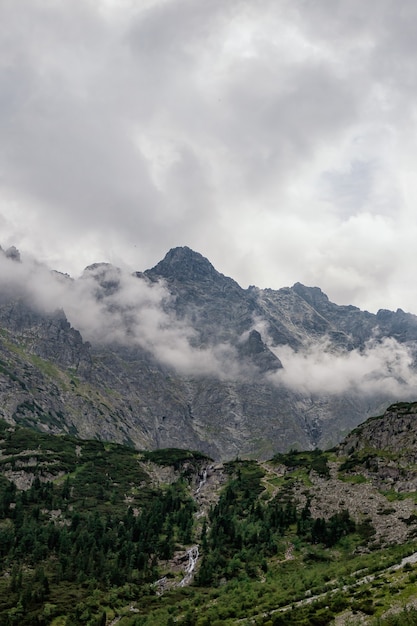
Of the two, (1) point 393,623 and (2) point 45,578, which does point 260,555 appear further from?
(1) point 393,623

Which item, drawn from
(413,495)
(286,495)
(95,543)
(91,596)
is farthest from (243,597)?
(286,495)


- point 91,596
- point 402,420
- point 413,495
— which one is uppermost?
point 402,420

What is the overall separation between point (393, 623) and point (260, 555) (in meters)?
82.5

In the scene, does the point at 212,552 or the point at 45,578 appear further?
the point at 212,552

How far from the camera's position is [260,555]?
122 m

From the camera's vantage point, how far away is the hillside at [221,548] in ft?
249

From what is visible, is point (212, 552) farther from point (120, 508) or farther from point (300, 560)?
point (120, 508)

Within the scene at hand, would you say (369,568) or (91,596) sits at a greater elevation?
(369,568)

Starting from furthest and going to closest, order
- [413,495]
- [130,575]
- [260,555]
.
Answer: [413,495]
[260,555]
[130,575]

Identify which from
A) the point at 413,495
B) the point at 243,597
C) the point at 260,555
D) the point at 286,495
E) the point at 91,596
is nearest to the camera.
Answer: the point at 243,597

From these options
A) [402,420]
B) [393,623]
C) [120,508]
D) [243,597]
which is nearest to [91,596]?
[243,597]

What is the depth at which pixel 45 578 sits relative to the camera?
100500mm

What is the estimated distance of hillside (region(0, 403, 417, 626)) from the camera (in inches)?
2985

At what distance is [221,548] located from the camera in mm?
129250
